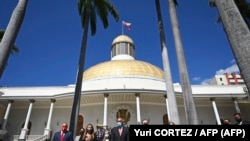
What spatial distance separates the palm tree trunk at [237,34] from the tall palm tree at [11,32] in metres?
7.69

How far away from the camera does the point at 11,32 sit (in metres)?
8.78

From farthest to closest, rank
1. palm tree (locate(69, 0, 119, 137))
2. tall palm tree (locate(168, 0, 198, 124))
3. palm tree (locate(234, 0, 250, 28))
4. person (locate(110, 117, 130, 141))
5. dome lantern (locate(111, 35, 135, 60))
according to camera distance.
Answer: dome lantern (locate(111, 35, 135, 60)), palm tree (locate(234, 0, 250, 28)), palm tree (locate(69, 0, 119, 137)), tall palm tree (locate(168, 0, 198, 124)), person (locate(110, 117, 130, 141))

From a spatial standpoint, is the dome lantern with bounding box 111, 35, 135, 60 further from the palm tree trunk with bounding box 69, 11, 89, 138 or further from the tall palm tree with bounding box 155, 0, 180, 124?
the tall palm tree with bounding box 155, 0, 180, 124

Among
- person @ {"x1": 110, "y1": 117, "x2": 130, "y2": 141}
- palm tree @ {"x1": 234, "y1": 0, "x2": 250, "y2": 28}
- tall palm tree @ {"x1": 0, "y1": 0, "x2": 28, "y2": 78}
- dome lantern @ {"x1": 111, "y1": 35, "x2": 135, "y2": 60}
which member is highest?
dome lantern @ {"x1": 111, "y1": 35, "x2": 135, "y2": 60}

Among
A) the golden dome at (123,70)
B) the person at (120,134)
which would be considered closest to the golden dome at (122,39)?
the golden dome at (123,70)

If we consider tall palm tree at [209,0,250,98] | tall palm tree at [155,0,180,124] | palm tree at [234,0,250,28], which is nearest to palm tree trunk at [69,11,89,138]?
tall palm tree at [155,0,180,124]

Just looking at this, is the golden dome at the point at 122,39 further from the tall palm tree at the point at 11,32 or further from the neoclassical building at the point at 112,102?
the tall palm tree at the point at 11,32

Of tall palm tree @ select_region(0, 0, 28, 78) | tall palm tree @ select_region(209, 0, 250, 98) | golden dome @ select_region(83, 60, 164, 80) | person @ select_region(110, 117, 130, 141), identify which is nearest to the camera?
tall palm tree @ select_region(209, 0, 250, 98)

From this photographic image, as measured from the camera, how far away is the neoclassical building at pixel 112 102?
79.4ft

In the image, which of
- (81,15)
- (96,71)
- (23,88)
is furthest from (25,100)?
(81,15)

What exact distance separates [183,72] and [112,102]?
647 inches

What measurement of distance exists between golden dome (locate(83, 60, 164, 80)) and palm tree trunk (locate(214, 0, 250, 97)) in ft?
72.7

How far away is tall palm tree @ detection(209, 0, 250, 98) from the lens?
5465 millimetres

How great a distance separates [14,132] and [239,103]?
2748 cm
